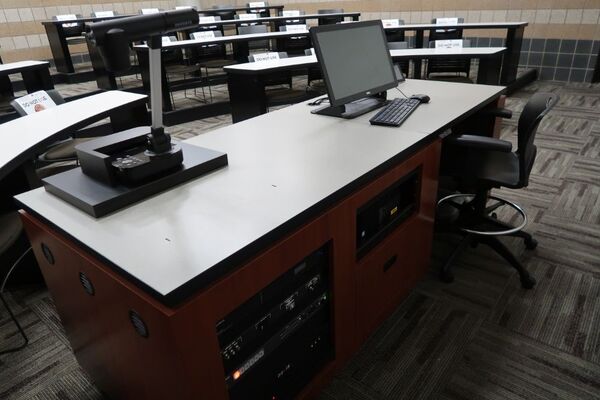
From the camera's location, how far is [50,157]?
2.62m

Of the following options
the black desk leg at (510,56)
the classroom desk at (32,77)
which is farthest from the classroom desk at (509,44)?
the classroom desk at (32,77)

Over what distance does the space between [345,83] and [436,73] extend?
3.60 m

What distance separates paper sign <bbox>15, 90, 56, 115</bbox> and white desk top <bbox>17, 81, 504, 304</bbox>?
153cm

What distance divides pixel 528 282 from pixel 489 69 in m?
2.74

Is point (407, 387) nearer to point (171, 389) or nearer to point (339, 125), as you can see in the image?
point (171, 389)

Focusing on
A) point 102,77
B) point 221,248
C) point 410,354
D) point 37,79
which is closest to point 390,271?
point 410,354

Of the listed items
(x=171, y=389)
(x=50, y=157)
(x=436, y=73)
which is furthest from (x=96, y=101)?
(x=436, y=73)

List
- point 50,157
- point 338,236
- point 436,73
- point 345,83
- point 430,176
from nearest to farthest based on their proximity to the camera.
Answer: point 338,236 → point 430,176 → point 345,83 → point 50,157 → point 436,73

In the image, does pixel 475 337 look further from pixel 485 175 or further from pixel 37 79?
pixel 37 79

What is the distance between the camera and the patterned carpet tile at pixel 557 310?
1671mm

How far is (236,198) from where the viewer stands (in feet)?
3.82

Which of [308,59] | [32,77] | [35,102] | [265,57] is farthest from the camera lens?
[32,77]

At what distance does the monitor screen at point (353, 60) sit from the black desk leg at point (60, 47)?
6347mm

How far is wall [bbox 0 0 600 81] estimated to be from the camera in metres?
5.64
